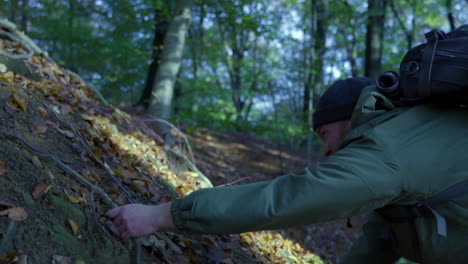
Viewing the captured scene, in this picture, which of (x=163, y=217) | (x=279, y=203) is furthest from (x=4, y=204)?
(x=279, y=203)

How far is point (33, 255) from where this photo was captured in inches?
68.2

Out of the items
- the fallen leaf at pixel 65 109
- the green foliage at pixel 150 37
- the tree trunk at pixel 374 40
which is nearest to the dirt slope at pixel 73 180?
the fallen leaf at pixel 65 109

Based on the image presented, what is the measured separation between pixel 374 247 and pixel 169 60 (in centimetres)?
452

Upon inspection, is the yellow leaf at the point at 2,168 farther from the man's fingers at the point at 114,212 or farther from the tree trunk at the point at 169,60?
the tree trunk at the point at 169,60

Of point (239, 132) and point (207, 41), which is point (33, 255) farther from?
point (239, 132)

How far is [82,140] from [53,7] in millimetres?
9332

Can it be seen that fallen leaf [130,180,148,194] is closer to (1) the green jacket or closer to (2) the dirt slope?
(2) the dirt slope

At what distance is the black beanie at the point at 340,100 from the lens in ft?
7.24

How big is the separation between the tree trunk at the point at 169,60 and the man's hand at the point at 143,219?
430 centimetres

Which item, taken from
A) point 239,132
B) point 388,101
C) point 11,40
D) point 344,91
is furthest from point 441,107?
point 239,132

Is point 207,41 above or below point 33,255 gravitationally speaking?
above

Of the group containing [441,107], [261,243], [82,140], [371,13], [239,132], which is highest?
[371,13]

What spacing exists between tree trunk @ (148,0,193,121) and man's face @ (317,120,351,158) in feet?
13.8

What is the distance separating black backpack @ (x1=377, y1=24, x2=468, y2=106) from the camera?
64.4 inches
